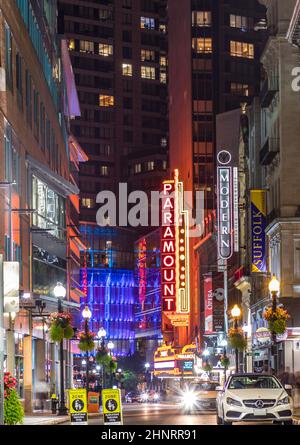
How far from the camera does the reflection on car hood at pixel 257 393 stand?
3178 cm

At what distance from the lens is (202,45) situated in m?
165

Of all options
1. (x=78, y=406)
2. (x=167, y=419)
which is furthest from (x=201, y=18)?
(x=78, y=406)

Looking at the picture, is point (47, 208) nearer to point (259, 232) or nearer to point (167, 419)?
point (259, 232)

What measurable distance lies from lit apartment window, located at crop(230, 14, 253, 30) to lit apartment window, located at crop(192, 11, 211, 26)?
20.7 feet

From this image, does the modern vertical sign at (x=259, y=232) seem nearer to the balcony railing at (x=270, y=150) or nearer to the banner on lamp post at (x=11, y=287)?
the balcony railing at (x=270, y=150)

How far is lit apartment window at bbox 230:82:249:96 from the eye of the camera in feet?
555

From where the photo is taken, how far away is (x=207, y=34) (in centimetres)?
16600

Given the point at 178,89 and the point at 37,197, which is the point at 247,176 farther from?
the point at 178,89

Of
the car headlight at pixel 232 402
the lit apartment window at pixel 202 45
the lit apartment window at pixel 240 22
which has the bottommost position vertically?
the car headlight at pixel 232 402

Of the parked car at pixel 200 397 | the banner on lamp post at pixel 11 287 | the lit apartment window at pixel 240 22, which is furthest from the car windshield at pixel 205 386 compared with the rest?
the lit apartment window at pixel 240 22

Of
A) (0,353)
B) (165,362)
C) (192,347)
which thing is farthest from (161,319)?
(0,353)

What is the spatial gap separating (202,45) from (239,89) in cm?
931

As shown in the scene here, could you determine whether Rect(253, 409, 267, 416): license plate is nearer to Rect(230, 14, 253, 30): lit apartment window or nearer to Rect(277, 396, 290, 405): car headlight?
Rect(277, 396, 290, 405): car headlight

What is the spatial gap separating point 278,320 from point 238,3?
125m
